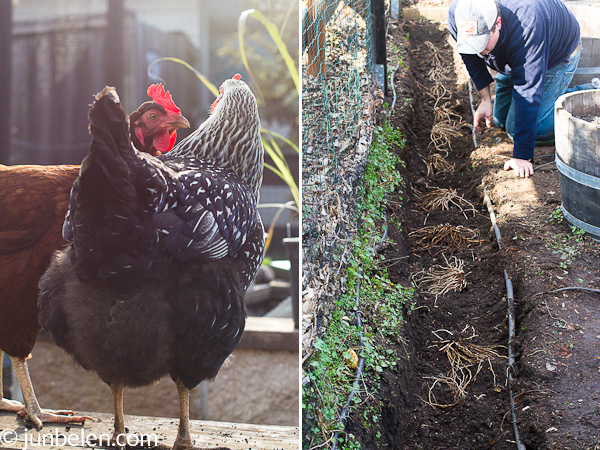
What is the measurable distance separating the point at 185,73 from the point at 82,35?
390 mm

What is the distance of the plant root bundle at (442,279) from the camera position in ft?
9.27

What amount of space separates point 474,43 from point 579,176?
894 mm

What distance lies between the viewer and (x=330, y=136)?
2.77 meters

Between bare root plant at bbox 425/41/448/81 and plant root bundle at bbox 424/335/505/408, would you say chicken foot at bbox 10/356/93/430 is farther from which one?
bare root plant at bbox 425/41/448/81

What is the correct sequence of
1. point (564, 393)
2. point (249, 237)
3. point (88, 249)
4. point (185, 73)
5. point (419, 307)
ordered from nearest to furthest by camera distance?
point (88, 249), point (249, 237), point (185, 73), point (564, 393), point (419, 307)

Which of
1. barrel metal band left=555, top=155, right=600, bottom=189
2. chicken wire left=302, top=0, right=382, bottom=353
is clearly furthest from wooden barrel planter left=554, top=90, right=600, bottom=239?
chicken wire left=302, top=0, right=382, bottom=353

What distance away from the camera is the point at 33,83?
6.32 ft

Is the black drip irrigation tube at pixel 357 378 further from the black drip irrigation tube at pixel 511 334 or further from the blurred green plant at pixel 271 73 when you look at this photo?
the blurred green plant at pixel 271 73

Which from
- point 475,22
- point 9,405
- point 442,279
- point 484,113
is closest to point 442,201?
point 442,279

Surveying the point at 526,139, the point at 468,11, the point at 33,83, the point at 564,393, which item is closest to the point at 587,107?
the point at 526,139

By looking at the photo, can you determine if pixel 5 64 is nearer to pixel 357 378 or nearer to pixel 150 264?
pixel 150 264

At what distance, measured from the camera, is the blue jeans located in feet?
11.0

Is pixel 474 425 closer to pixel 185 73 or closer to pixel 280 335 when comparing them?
pixel 280 335

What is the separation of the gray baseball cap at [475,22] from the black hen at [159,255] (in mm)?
1789
